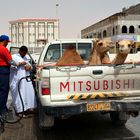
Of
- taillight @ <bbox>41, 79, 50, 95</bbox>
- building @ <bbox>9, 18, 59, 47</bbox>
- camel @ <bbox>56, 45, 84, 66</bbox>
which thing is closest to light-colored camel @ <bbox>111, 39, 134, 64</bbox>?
camel @ <bbox>56, 45, 84, 66</bbox>

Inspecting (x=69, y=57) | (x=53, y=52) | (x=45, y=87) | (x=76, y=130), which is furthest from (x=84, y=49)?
(x=45, y=87)

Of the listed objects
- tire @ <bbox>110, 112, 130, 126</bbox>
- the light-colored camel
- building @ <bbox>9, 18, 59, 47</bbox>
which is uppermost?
building @ <bbox>9, 18, 59, 47</bbox>

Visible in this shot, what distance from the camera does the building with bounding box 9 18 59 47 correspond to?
76375mm

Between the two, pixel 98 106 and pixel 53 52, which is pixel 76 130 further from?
pixel 53 52

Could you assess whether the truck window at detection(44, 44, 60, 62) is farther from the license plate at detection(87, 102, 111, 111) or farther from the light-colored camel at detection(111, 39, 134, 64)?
the license plate at detection(87, 102, 111, 111)

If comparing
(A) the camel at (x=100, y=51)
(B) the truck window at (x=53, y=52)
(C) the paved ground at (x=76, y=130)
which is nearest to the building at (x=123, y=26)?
(B) the truck window at (x=53, y=52)

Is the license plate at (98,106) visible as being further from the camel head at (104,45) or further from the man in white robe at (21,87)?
the man in white robe at (21,87)

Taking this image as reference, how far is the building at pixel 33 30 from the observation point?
76.4 metres

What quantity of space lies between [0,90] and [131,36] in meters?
57.4

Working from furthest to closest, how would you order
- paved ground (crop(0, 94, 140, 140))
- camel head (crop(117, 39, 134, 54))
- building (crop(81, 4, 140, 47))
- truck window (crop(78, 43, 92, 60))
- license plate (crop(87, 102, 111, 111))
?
building (crop(81, 4, 140, 47)), truck window (crop(78, 43, 92, 60)), paved ground (crop(0, 94, 140, 140)), camel head (crop(117, 39, 134, 54)), license plate (crop(87, 102, 111, 111))

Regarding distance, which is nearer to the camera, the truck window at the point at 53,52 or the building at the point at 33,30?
the truck window at the point at 53,52

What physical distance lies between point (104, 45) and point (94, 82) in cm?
98

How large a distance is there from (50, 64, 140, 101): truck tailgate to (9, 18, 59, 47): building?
66.4 metres

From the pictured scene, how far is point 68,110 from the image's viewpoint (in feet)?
20.9
